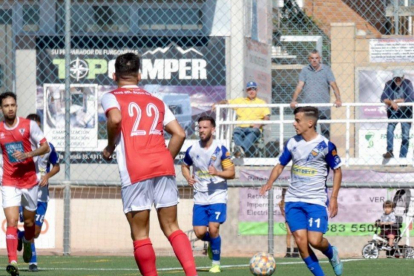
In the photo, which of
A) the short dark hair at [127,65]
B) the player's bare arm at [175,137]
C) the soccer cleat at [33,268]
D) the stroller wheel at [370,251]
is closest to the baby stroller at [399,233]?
the stroller wheel at [370,251]

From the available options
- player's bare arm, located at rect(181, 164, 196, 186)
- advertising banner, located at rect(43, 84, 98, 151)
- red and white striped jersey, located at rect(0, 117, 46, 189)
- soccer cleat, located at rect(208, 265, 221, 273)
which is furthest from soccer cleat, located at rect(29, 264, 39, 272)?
advertising banner, located at rect(43, 84, 98, 151)

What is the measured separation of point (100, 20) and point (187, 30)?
5.43 ft

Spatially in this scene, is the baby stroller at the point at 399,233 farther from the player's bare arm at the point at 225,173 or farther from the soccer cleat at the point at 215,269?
the soccer cleat at the point at 215,269

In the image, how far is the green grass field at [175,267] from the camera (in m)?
10.9

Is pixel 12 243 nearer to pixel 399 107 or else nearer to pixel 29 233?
pixel 29 233

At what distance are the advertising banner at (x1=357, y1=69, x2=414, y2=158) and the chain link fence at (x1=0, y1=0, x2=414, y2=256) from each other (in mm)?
24

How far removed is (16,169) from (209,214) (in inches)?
97.3

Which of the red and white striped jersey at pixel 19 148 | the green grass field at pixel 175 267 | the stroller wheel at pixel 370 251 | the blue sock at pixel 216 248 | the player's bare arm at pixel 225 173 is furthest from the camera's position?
the stroller wheel at pixel 370 251

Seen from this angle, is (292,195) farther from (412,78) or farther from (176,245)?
(412,78)

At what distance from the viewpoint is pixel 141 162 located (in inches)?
284

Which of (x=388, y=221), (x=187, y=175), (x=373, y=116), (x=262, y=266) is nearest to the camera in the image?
(x=262, y=266)

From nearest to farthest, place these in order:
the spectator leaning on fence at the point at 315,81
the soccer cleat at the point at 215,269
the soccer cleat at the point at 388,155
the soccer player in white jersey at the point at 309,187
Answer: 1. the soccer player in white jersey at the point at 309,187
2. the soccer cleat at the point at 215,269
3. the spectator leaning on fence at the point at 315,81
4. the soccer cleat at the point at 388,155

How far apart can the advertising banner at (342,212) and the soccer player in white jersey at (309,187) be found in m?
6.91

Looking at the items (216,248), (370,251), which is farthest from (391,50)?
(216,248)
